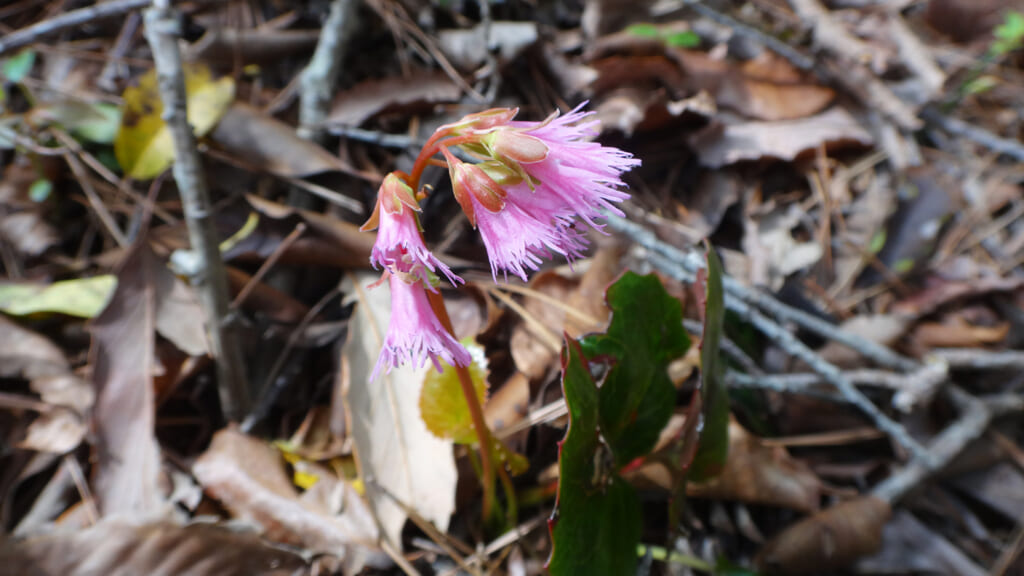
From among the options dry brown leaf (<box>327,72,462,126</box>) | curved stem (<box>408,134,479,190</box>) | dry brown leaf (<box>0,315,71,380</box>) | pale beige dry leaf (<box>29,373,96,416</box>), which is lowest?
pale beige dry leaf (<box>29,373,96,416</box>)

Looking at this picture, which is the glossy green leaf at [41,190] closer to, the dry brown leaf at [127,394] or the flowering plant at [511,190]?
the dry brown leaf at [127,394]

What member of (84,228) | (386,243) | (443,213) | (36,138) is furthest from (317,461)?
(36,138)

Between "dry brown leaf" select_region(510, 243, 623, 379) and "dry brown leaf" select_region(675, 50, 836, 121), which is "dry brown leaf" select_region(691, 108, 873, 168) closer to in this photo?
"dry brown leaf" select_region(675, 50, 836, 121)

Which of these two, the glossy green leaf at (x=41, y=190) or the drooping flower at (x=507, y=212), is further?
the glossy green leaf at (x=41, y=190)

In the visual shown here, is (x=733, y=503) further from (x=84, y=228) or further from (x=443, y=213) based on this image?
(x=84, y=228)

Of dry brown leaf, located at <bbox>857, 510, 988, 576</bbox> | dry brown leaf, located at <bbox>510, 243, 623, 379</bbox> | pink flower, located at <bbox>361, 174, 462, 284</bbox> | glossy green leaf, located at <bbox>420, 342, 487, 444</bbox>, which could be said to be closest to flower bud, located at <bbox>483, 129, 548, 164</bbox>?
pink flower, located at <bbox>361, 174, 462, 284</bbox>

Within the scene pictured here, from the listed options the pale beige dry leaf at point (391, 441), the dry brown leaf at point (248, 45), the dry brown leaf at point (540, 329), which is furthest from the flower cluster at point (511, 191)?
the dry brown leaf at point (248, 45)
